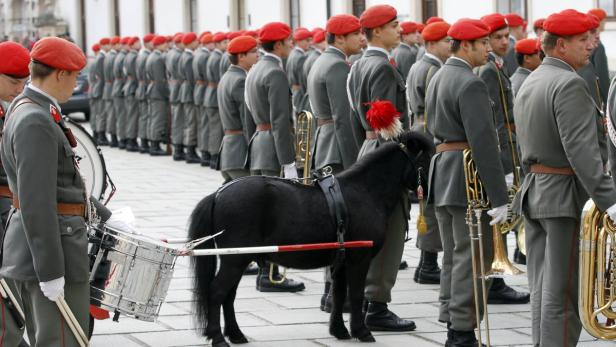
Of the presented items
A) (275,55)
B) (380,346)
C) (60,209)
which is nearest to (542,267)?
(380,346)

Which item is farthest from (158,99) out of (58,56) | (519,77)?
(58,56)

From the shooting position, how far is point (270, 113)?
32.3ft

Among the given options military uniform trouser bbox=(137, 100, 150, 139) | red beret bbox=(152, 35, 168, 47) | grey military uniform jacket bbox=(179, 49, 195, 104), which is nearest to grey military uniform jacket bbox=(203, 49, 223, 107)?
grey military uniform jacket bbox=(179, 49, 195, 104)

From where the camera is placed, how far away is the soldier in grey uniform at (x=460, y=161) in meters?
7.20

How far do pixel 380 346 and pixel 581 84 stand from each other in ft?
7.20

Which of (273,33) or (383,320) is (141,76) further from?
(383,320)

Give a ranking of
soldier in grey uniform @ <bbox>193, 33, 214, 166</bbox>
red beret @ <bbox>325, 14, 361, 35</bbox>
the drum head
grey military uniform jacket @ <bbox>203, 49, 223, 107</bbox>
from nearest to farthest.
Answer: the drum head, red beret @ <bbox>325, 14, 361, 35</bbox>, grey military uniform jacket @ <bbox>203, 49, 223, 107</bbox>, soldier in grey uniform @ <bbox>193, 33, 214, 166</bbox>

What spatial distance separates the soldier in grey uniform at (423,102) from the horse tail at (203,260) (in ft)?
8.57

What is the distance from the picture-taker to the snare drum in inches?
230

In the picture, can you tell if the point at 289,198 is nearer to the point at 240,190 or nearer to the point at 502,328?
the point at 240,190

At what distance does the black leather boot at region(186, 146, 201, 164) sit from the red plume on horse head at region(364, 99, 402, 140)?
41.2 feet

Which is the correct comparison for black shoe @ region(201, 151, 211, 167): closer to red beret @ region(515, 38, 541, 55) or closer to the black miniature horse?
red beret @ region(515, 38, 541, 55)

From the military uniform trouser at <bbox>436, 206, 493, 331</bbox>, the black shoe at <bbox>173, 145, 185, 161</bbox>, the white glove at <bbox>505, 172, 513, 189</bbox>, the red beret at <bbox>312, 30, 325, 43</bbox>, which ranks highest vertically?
the red beret at <bbox>312, 30, 325, 43</bbox>

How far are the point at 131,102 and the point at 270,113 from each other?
536 inches
